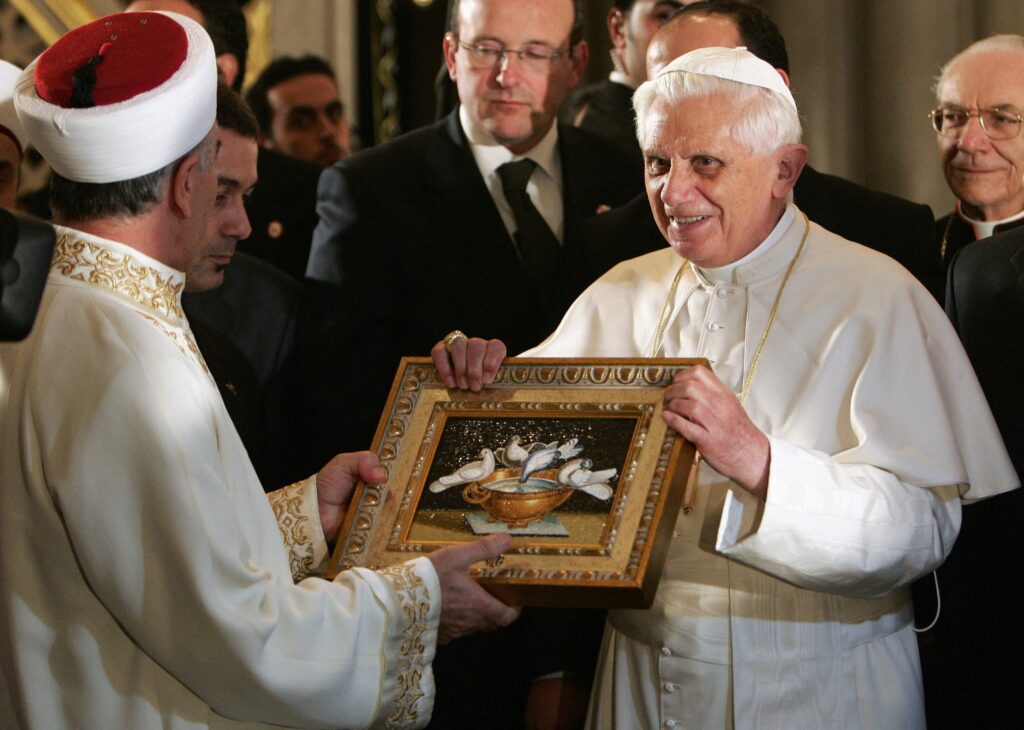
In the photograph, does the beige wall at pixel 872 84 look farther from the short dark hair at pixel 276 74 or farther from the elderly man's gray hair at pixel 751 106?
the elderly man's gray hair at pixel 751 106

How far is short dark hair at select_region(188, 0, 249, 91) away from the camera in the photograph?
4836 millimetres

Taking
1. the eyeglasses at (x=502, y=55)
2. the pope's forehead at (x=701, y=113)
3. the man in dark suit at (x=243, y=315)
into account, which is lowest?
the man in dark suit at (x=243, y=315)

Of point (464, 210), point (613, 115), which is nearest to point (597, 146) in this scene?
point (464, 210)

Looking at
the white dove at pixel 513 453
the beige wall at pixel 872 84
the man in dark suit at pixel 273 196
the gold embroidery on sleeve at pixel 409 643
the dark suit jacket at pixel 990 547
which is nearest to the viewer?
the gold embroidery on sleeve at pixel 409 643

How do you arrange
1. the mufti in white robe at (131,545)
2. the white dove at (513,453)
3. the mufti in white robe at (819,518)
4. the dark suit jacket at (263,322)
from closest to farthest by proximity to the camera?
the mufti in white robe at (131,545)
the mufti in white robe at (819,518)
the white dove at (513,453)
the dark suit jacket at (263,322)

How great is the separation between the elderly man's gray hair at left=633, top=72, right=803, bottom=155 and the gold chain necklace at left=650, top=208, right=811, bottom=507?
0.87 feet

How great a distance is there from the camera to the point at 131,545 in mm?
2332

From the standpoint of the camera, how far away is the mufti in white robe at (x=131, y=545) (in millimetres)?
2326

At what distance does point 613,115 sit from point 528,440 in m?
2.52

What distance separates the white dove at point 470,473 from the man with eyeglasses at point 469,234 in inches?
45.6

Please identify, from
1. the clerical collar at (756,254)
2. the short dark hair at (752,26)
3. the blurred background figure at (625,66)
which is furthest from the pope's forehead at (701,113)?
the blurred background figure at (625,66)

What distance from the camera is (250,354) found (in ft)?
13.7

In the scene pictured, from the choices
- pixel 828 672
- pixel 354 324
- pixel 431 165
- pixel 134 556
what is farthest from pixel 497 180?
pixel 134 556

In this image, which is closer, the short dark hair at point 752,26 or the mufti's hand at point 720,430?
the mufti's hand at point 720,430
